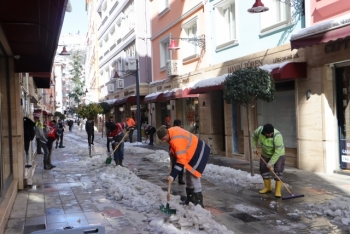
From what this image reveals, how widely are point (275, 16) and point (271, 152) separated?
20.8 feet

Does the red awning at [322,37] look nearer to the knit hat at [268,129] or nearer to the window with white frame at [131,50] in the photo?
the knit hat at [268,129]

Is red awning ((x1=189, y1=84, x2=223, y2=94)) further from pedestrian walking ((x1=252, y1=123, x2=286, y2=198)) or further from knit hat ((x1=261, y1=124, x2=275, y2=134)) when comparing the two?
knit hat ((x1=261, y1=124, x2=275, y2=134))

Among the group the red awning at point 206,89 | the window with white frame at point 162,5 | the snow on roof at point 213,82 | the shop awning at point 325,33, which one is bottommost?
the red awning at point 206,89

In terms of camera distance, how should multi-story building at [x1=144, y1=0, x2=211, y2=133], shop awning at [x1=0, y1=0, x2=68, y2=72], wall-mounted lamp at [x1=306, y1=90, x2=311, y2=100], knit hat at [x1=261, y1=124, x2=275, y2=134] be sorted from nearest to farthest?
shop awning at [x1=0, y1=0, x2=68, y2=72]
knit hat at [x1=261, y1=124, x2=275, y2=134]
wall-mounted lamp at [x1=306, y1=90, x2=311, y2=100]
multi-story building at [x1=144, y1=0, x2=211, y2=133]

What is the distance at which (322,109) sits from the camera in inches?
410

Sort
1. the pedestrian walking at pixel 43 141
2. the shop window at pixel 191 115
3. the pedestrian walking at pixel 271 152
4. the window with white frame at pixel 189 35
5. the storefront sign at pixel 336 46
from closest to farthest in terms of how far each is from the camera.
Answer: the pedestrian walking at pixel 271 152 → the storefront sign at pixel 336 46 → the pedestrian walking at pixel 43 141 → the window with white frame at pixel 189 35 → the shop window at pixel 191 115

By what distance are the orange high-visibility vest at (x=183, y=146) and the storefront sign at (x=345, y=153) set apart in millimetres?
5700

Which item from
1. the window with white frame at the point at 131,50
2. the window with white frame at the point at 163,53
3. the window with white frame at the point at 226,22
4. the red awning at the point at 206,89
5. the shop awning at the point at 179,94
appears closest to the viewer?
the red awning at the point at 206,89

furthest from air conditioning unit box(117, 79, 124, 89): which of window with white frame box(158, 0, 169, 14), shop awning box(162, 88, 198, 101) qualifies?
shop awning box(162, 88, 198, 101)

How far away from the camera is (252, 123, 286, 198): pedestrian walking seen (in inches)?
302

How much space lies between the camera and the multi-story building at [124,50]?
1053 inches

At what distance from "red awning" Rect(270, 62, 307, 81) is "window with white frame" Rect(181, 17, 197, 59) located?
804cm

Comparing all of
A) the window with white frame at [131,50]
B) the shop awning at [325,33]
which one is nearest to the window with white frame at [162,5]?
the window with white frame at [131,50]

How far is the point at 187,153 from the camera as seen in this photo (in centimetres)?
605
